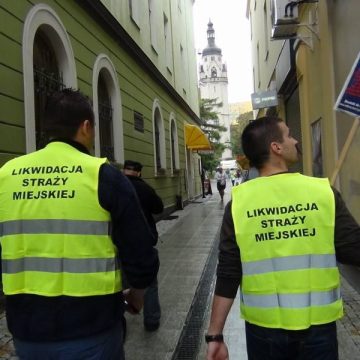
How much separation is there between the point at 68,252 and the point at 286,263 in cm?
86

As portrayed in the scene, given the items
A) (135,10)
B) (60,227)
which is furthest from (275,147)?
(135,10)

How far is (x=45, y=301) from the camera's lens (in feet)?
6.48

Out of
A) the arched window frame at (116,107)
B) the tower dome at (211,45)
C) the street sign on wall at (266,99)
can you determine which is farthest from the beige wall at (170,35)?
the tower dome at (211,45)

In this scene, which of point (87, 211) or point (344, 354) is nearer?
point (87, 211)

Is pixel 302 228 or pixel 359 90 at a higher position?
pixel 359 90

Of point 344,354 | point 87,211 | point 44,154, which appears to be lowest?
point 344,354

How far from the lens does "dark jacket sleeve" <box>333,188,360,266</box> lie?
205 cm

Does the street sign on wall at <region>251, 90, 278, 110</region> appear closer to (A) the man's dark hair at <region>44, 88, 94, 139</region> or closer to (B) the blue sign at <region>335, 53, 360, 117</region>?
(B) the blue sign at <region>335, 53, 360, 117</region>

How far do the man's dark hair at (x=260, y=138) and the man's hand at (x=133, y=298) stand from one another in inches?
29.8

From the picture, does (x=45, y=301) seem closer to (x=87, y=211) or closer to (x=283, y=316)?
(x=87, y=211)

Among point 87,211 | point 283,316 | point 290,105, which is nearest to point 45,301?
point 87,211

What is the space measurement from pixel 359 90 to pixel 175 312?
Result: 9.71 feet

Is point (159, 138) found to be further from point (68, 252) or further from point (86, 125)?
point (68, 252)

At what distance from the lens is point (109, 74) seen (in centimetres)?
1083
